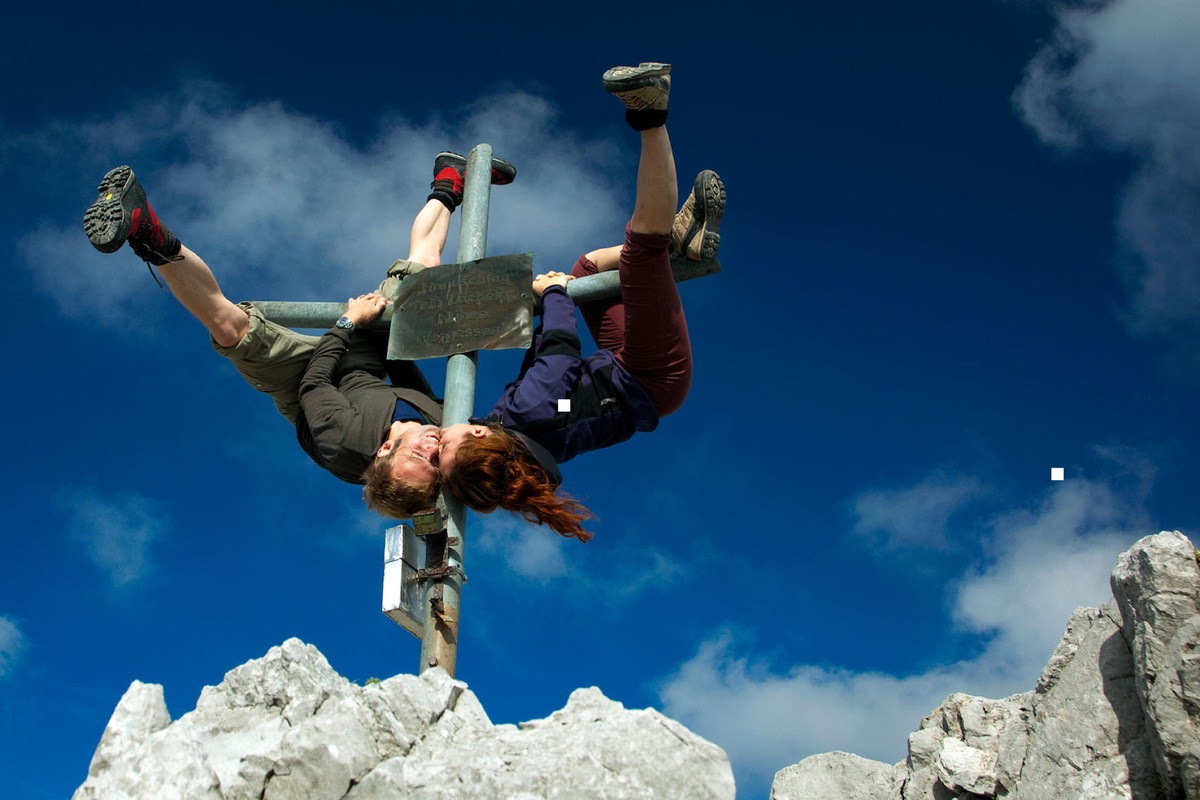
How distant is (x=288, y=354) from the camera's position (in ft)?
24.1

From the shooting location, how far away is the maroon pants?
6324 millimetres

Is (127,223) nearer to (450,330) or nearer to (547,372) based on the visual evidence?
(450,330)

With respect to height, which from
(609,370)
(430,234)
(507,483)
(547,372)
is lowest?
(507,483)

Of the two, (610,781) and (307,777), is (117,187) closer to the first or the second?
(307,777)

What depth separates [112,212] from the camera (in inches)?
251

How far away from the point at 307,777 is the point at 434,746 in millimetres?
493

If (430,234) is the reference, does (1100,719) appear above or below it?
below

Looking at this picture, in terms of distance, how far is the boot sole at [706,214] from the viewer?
22.4 feet

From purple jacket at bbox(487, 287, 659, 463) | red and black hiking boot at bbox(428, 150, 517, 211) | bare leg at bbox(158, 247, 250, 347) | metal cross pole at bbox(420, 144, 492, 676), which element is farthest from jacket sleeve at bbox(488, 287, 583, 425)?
bare leg at bbox(158, 247, 250, 347)

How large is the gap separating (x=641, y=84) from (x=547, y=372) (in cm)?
178

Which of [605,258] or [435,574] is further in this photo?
[605,258]

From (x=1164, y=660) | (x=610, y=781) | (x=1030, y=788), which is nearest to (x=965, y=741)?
(x=1030, y=788)

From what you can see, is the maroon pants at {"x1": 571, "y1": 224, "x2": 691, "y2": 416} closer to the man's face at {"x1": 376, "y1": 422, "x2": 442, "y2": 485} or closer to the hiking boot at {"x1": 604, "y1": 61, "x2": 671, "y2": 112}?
the hiking boot at {"x1": 604, "y1": 61, "x2": 671, "y2": 112}

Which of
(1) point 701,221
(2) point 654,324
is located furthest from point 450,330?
(1) point 701,221
